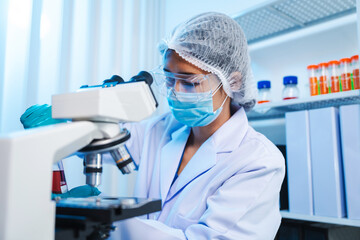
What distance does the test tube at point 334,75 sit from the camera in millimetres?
1294

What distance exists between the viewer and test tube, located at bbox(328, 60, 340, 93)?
1294mm

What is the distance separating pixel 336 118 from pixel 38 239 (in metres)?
1.11

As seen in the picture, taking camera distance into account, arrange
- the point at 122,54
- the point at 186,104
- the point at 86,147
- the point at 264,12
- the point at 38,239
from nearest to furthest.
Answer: the point at 38,239
the point at 86,147
the point at 186,104
the point at 264,12
the point at 122,54

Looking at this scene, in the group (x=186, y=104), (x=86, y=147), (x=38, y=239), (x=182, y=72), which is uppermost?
(x=182, y=72)

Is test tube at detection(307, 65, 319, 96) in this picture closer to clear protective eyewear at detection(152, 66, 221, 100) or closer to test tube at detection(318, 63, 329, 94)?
test tube at detection(318, 63, 329, 94)

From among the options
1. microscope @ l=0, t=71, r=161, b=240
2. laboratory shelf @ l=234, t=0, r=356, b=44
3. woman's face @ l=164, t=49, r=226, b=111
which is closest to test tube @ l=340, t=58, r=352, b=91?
laboratory shelf @ l=234, t=0, r=356, b=44

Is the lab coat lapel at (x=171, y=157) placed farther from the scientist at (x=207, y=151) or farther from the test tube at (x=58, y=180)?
the test tube at (x=58, y=180)

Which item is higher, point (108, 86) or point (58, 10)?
point (58, 10)

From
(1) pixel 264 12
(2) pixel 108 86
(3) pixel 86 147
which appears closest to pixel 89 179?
(3) pixel 86 147

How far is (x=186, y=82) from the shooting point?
1.06m

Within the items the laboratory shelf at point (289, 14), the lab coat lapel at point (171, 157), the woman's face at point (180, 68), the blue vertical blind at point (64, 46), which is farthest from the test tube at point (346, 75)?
the blue vertical blind at point (64, 46)

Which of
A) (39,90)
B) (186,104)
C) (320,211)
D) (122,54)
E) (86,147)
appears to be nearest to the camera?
(86,147)

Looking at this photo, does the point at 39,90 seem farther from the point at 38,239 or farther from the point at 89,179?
the point at 38,239

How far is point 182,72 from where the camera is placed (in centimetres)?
107
